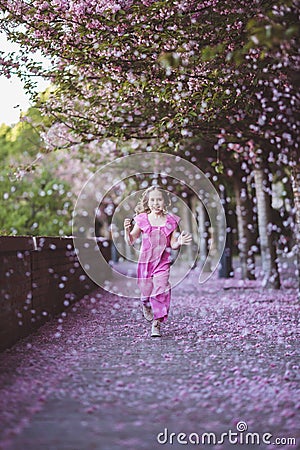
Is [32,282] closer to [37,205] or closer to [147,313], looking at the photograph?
[147,313]

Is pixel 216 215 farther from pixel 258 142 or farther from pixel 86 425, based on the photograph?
pixel 86 425

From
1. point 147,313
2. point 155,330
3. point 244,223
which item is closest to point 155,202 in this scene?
point 155,330

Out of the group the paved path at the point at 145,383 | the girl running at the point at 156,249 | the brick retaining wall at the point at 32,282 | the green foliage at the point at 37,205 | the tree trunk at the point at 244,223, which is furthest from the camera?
the green foliage at the point at 37,205

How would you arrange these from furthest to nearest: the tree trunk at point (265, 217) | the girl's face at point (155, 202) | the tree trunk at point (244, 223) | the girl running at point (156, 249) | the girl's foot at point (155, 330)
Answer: the tree trunk at point (244, 223)
the tree trunk at point (265, 217)
the girl's face at point (155, 202)
the girl running at point (156, 249)
the girl's foot at point (155, 330)

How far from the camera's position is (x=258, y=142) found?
40.7 ft

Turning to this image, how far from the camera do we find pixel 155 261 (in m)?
7.79

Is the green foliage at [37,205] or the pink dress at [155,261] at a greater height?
the green foliage at [37,205]

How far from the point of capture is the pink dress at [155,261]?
7629 mm

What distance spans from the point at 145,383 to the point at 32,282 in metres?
2.74

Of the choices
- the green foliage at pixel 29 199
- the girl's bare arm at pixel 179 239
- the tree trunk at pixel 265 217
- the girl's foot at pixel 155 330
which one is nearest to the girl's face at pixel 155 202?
the girl's bare arm at pixel 179 239

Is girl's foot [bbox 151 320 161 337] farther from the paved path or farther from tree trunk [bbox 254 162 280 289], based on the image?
tree trunk [bbox 254 162 280 289]

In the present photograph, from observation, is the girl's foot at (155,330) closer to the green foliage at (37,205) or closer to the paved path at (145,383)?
the paved path at (145,383)

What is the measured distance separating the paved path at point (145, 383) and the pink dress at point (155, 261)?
42 cm

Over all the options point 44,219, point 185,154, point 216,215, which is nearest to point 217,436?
point 185,154
